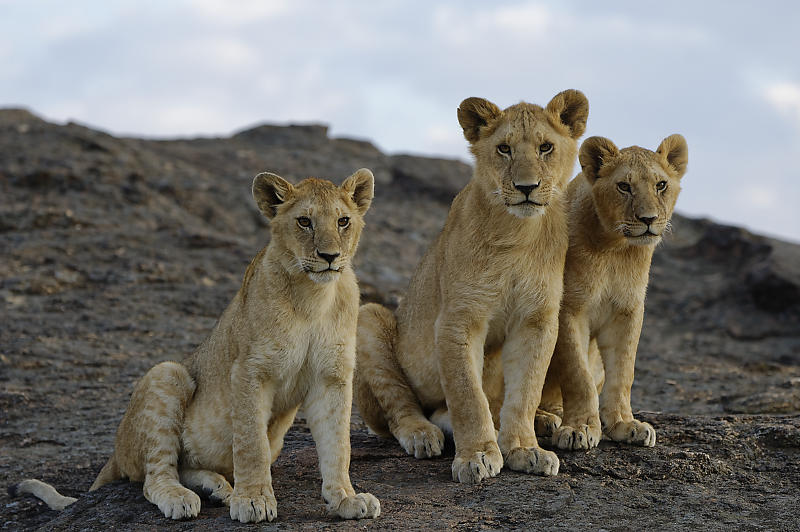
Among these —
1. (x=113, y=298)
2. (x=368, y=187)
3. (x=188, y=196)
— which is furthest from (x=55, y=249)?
(x=368, y=187)

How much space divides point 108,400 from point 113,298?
3068mm

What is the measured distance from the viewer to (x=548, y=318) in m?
6.29

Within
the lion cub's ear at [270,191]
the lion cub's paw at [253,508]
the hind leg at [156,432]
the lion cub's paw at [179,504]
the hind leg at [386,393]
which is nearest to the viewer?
the lion cub's paw at [253,508]

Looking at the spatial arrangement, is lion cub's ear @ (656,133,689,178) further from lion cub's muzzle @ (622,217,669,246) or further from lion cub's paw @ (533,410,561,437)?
lion cub's paw @ (533,410,561,437)

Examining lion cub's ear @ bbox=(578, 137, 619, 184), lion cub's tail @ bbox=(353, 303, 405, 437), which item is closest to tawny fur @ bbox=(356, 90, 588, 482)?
lion cub's ear @ bbox=(578, 137, 619, 184)

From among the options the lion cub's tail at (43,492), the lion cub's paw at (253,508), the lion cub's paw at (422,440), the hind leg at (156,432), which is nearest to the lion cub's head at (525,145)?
the lion cub's paw at (422,440)

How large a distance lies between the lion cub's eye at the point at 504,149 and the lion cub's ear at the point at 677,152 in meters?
1.32

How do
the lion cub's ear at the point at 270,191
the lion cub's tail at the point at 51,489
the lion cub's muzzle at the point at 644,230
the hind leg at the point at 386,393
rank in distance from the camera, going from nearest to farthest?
the lion cub's ear at the point at 270,191, the lion cub's muzzle at the point at 644,230, the lion cub's tail at the point at 51,489, the hind leg at the point at 386,393

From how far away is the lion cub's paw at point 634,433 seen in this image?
21.7ft

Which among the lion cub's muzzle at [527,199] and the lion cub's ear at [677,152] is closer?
the lion cub's muzzle at [527,199]

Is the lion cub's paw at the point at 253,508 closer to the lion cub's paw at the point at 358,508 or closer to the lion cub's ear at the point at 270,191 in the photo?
the lion cub's paw at the point at 358,508

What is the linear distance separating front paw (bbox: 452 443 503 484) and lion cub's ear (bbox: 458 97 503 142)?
2.24m

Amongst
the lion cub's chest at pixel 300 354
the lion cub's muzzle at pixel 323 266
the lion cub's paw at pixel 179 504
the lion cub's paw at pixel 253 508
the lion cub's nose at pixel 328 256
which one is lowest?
the lion cub's paw at pixel 179 504

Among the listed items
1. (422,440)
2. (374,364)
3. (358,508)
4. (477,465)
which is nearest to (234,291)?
(374,364)
